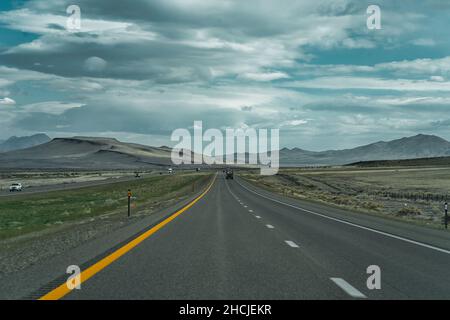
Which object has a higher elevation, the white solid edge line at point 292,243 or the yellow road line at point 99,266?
the yellow road line at point 99,266

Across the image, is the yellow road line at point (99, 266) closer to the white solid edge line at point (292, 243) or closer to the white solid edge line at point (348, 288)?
the white solid edge line at point (292, 243)

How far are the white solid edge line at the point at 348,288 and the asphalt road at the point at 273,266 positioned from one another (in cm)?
1

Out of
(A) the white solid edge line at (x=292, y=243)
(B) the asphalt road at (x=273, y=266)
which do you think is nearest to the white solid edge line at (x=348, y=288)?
(B) the asphalt road at (x=273, y=266)

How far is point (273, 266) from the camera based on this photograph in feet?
33.0

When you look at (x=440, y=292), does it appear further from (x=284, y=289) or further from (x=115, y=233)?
(x=115, y=233)

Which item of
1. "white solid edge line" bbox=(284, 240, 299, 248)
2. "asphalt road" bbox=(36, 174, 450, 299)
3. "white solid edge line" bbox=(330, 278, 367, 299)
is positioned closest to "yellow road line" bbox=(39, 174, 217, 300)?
"asphalt road" bbox=(36, 174, 450, 299)

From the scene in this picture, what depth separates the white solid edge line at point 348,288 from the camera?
7.61 meters

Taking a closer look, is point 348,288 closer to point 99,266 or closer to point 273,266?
point 273,266

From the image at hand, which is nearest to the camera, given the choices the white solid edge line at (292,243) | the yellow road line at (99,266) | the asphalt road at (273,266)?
the yellow road line at (99,266)

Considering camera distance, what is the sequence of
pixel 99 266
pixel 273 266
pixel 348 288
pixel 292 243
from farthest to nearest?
pixel 292 243
pixel 273 266
pixel 99 266
pixel 348 288

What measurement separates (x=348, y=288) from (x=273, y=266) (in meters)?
2.18

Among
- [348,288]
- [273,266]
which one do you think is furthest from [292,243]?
[348,288]

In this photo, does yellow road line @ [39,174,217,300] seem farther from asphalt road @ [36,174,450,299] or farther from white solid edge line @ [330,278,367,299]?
white solid edge line @ [330,278,367,299]
